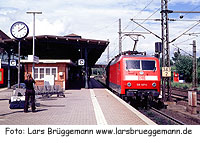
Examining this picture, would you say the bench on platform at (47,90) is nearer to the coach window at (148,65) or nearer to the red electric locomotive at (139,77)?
the red electric locomotive at (139,77)

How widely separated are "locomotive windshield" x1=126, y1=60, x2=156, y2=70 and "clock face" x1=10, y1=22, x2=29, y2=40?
544 centimetres

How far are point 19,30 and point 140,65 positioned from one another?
20.7 feet

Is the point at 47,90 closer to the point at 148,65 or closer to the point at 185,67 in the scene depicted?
the point at 148,65

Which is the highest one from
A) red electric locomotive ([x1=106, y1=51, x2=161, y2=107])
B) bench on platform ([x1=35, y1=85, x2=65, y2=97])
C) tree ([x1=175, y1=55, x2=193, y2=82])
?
tree ([x1=175, y1=55, x2=193, y2=82])

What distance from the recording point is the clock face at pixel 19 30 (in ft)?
36.4

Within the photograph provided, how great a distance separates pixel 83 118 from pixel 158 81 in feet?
19.8

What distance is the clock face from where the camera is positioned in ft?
36.4

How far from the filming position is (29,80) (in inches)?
385

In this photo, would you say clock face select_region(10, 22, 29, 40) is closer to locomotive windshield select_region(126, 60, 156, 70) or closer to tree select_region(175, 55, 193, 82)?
locomotive windshield select_region(126, 60, 156, 70)

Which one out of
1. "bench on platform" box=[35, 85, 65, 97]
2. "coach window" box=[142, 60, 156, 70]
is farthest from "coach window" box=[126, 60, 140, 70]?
"bench on platform" box=[35, 85, 65, 97]

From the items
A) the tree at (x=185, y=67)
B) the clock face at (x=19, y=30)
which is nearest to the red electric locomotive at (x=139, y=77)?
the clock face at (x=19, y=30)
